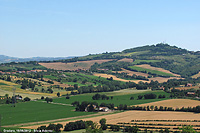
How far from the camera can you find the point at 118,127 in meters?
76.9

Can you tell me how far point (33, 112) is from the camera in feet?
350

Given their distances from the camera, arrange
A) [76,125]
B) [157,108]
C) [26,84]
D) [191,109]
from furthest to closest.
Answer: [26,84] < [157,108] < [191,109] < [76,125]

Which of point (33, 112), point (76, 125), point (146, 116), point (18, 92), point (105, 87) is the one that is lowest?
point (33, 112)

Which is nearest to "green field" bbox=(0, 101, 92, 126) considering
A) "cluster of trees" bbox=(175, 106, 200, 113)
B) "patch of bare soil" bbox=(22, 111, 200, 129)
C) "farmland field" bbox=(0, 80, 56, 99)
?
"patch of bare soil" bbox=(22, 111, 200, 129)

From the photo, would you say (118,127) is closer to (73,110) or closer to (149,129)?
(149,129)

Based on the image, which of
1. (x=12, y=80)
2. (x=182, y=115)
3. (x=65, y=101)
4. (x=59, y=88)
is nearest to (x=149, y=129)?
(x=182, y=115)

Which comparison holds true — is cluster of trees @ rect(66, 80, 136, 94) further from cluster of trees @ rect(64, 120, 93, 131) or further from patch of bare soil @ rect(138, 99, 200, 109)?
cluster of trees @ rect(64, 120, 93, 131)

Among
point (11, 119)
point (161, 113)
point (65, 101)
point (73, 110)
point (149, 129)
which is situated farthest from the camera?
point (65, 101)

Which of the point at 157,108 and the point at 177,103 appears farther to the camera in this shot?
the point at 177,103

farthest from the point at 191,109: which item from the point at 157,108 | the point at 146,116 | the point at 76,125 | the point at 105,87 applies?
the point at 105,87

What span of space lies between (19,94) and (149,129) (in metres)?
82.0

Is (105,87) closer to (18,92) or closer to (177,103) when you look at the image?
(18,92)

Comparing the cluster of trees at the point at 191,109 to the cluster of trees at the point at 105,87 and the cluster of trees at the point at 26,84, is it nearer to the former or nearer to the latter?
the cluster of trees at the point at 105,87

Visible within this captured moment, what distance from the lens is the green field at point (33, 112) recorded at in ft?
307
